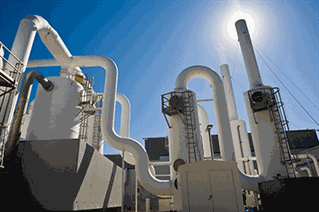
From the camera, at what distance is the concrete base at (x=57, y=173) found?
7203 millimetres

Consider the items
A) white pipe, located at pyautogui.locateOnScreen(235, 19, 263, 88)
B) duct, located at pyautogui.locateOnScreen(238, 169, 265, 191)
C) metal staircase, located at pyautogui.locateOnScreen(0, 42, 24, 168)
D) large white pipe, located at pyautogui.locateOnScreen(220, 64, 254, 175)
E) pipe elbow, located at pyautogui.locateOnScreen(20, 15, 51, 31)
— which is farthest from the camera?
large white pipe, located at pyautogui.locateOnScreen(220, 64, 254, 175)

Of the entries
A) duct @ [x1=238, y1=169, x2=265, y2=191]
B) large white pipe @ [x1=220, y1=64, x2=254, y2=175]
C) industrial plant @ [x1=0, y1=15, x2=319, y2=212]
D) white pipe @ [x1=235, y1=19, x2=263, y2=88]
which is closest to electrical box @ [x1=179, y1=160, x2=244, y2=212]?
industrial plant @ [x1=0, y1=15, x2=319, y2=212]

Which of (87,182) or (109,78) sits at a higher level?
(109,78)

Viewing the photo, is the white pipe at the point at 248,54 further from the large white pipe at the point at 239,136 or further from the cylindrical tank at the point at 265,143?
the large white pipe at the point at 239,136

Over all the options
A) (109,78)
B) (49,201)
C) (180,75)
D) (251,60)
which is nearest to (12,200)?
(49,201)

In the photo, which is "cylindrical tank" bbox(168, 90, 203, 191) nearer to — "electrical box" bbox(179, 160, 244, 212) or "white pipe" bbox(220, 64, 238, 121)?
"electrical box" bbox(179, 160, 244, 212)

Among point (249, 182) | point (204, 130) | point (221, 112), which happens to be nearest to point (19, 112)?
point (221, 112)

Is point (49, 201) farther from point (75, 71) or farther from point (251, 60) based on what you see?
point (251, 60)

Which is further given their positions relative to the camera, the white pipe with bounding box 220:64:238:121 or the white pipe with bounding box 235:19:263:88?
the white pipe with bounding box 220:64:238:121

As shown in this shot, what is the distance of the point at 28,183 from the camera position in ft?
24.1

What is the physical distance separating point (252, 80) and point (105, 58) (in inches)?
428

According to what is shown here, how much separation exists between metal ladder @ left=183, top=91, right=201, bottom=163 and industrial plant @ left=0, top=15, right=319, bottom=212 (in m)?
0.07

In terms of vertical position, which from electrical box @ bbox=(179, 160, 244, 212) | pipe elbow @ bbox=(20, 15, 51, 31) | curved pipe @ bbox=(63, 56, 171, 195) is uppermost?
pipe elbow @ bbox=(20, 15, 51, 31)

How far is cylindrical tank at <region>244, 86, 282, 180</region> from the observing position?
38.1ft
